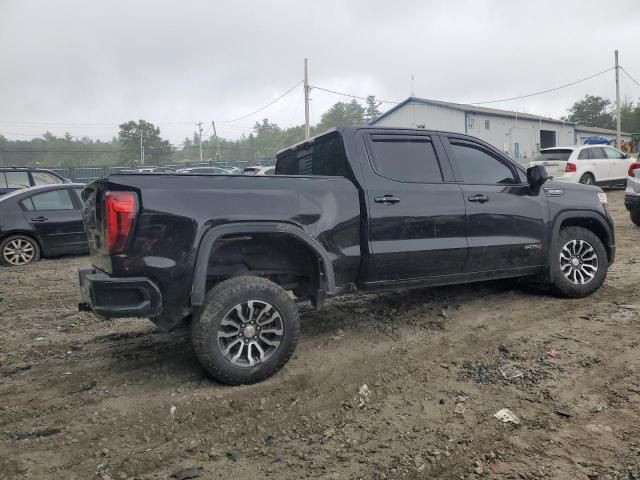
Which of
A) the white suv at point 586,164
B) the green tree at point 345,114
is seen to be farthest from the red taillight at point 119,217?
the green tree at point 345,114

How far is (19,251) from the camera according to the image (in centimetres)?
798

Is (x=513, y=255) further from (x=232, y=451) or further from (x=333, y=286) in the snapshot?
(x=232, y=451)

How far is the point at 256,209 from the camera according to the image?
3375mm

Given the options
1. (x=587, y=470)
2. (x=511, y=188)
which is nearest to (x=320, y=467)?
(x=587, y=470)

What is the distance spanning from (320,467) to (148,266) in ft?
5.38

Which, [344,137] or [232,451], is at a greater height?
[344,137]

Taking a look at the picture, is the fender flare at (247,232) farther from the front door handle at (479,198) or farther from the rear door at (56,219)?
the rear door at (56,219)

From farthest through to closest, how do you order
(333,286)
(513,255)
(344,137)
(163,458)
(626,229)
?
(626,229) < (513,255) < (344,137) < (333,286) < (163,458)

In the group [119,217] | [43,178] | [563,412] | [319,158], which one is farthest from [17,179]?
[563,412]

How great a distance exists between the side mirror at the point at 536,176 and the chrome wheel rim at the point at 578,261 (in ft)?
2.62

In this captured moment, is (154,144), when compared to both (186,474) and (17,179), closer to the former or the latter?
(17,179)

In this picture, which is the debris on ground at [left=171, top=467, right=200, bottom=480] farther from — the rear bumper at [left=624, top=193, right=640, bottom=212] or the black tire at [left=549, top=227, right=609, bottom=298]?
the rear bumper at [left=624, top=193, right=640, bottom=212]

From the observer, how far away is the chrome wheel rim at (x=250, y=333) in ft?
10.7

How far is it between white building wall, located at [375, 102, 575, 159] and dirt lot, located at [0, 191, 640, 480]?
103ft
